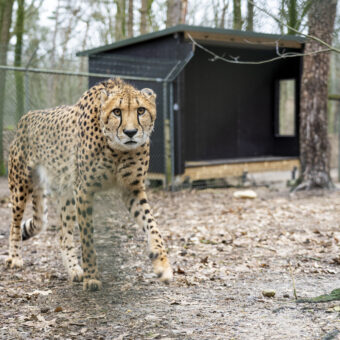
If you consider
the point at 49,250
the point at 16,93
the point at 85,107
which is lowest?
the point at 49,250

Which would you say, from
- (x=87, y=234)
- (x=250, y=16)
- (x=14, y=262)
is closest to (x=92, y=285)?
(x=87, y=234)

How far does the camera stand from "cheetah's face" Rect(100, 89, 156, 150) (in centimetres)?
350

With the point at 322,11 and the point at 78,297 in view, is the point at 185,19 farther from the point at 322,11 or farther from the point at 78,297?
the point at 78,297

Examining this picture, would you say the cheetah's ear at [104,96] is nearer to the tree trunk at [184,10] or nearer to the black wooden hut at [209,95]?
the black wooden hut at [209,95]

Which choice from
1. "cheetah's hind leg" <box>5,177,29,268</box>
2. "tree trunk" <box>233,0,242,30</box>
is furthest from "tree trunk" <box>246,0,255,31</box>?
"cheetah's hind leg" <box>5,177,29,268</box>

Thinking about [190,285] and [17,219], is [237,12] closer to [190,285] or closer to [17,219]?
[190,285]

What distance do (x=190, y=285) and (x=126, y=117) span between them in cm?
169

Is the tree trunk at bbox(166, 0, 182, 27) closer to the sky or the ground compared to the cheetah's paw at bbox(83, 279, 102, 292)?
closer to the sky

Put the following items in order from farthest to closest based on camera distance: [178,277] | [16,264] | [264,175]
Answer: [264,175]
[16,264]
[178,277]

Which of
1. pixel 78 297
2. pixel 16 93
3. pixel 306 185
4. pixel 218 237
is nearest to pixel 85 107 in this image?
pixel 78 297

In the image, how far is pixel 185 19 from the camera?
13352 millimetres

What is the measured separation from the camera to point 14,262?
5059mm

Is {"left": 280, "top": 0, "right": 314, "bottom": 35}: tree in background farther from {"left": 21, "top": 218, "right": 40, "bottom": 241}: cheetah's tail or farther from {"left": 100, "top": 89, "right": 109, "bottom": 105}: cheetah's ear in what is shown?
{"left": 21, "top": 218, "right": 40, "bottom": 241}: cheetah's tail

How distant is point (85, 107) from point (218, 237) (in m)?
2.92
